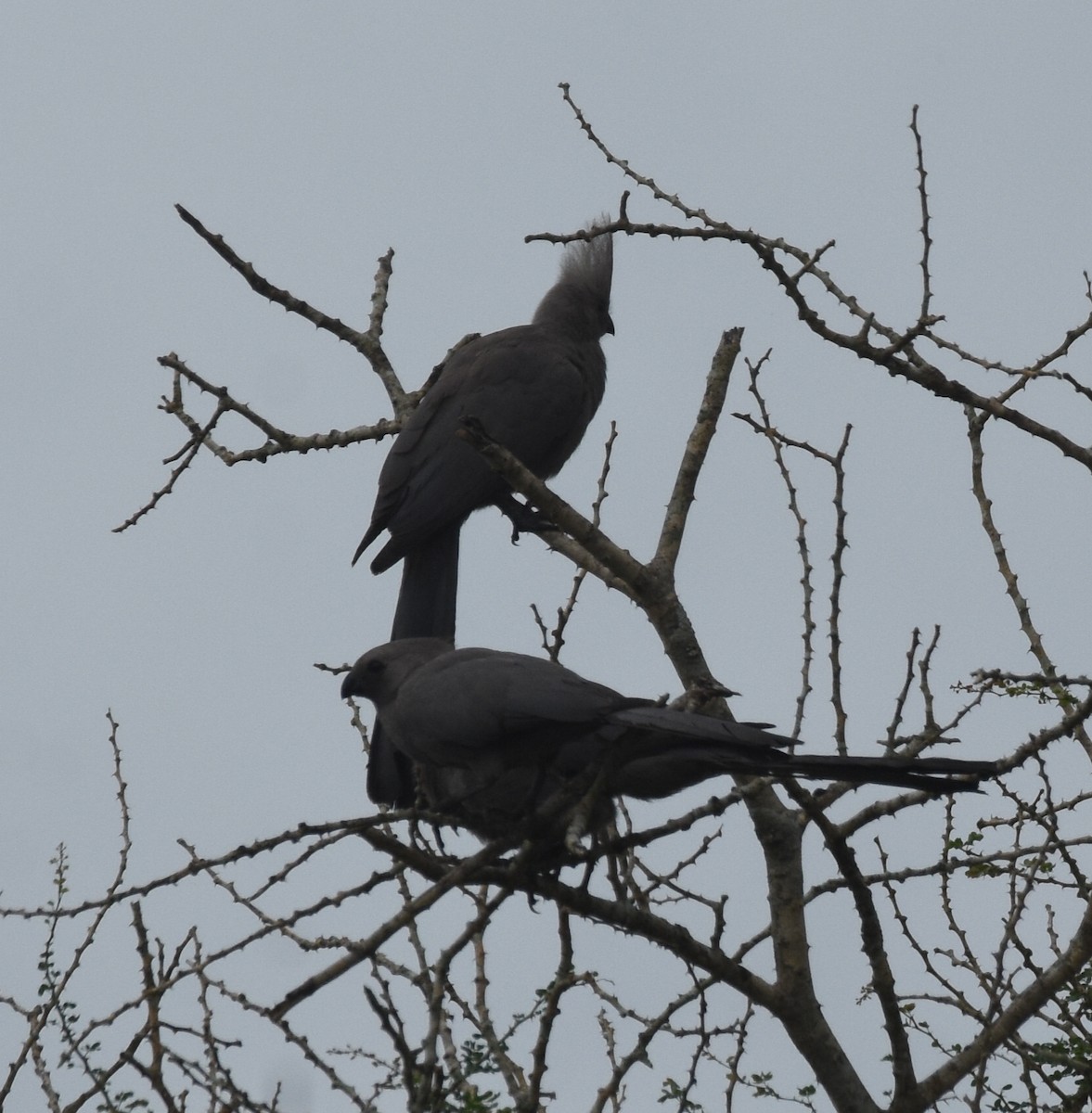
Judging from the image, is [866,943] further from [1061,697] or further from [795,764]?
[1061,697]

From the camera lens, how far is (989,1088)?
16.0 feet

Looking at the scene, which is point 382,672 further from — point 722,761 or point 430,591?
point 430,591

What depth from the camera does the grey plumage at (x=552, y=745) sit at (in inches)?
135

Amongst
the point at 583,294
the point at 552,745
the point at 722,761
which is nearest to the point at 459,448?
the point at 583,294

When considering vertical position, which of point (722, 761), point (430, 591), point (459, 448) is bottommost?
point (722, 761)

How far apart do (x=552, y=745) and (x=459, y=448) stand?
292cm

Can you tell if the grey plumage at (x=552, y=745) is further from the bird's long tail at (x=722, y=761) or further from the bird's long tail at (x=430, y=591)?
the bird's long tail at (x=430, y=591)

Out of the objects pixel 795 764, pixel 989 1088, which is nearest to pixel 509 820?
pixel 795 764

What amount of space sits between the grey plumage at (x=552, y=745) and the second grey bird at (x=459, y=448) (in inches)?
79.9

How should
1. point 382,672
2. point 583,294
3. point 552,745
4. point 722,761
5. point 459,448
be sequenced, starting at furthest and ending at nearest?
point 583,294
point 459,448
point 382,672
point 552,745
point 722,761

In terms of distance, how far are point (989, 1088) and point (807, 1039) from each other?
1.49m

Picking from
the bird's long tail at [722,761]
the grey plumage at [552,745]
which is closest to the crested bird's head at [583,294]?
the grey plumage at [552,745]

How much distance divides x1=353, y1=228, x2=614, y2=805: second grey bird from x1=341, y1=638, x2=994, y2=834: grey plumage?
2.03 m

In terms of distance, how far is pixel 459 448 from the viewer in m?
6.66
